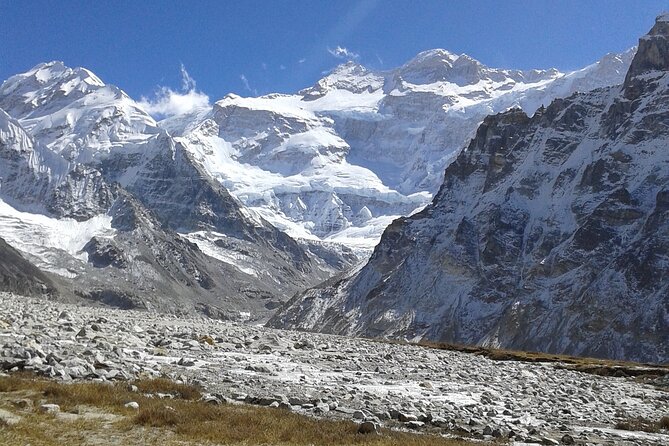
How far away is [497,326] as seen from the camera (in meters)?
172

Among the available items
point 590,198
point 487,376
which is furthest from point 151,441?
point 590,198

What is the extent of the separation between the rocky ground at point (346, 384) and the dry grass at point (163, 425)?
7.42 feet

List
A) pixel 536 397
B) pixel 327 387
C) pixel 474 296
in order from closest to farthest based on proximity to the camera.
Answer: pixel 327 387
pixel 536 397
pixel 474 296

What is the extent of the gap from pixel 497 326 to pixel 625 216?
4536 centimetres

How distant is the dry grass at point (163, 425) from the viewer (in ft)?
51.3

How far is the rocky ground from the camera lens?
22.5m

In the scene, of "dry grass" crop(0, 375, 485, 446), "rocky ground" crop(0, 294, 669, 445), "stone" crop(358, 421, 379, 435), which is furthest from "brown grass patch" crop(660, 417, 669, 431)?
"stone" crop(358, 421, 379, 435)

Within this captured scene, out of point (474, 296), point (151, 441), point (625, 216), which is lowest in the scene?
point (151, 441)

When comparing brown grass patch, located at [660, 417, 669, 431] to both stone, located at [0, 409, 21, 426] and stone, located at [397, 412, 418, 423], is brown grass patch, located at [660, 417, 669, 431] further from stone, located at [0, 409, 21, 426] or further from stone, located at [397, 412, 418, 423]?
stone, located at [0, 409, 21, 426]

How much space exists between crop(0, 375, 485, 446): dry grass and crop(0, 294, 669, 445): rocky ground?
89.0 inches

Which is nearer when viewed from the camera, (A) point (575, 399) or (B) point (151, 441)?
(B) point (151, 441)

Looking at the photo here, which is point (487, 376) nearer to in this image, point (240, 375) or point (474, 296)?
point (240, 375)

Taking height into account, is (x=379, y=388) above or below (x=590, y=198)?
below

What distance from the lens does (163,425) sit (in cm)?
1681
